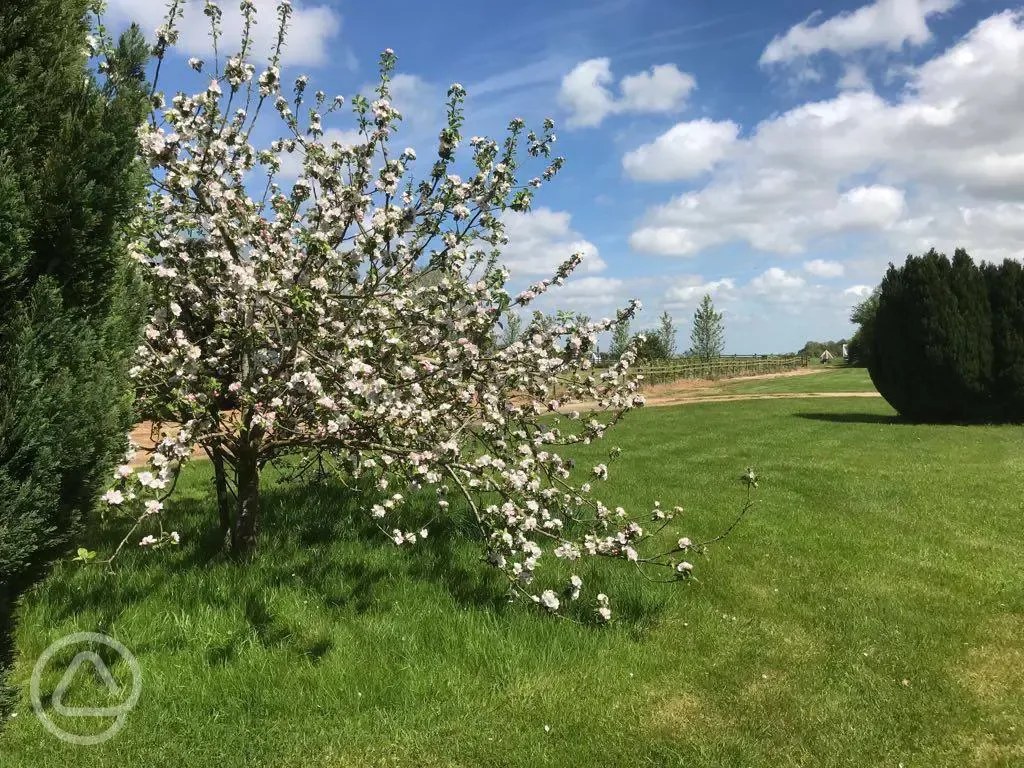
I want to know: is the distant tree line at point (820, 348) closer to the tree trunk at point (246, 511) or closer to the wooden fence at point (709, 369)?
the wooden fence at point (709, 369)

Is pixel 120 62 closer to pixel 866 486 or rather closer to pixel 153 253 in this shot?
pixel 153 253

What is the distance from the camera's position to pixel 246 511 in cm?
597

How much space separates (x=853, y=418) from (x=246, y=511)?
20.4 metres

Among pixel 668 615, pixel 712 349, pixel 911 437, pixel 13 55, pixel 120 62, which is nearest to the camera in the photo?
pixel 13 55

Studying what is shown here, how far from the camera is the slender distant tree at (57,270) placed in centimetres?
334

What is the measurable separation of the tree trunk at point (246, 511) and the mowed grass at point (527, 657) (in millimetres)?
251

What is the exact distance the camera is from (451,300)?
6.10 metres

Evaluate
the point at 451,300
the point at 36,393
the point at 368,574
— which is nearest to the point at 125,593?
the point at 368,574

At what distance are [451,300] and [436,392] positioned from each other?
2.88 feet

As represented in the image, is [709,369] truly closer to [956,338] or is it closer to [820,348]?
A: [956,338]

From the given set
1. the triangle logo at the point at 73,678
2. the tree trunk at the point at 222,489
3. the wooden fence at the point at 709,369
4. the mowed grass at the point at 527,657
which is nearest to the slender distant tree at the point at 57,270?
the triangle logo at the point at 73,678

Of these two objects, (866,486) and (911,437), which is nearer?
(866,486)

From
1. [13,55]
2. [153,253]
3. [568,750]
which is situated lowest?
[568,750]

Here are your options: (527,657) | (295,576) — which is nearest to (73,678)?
(295,576)
